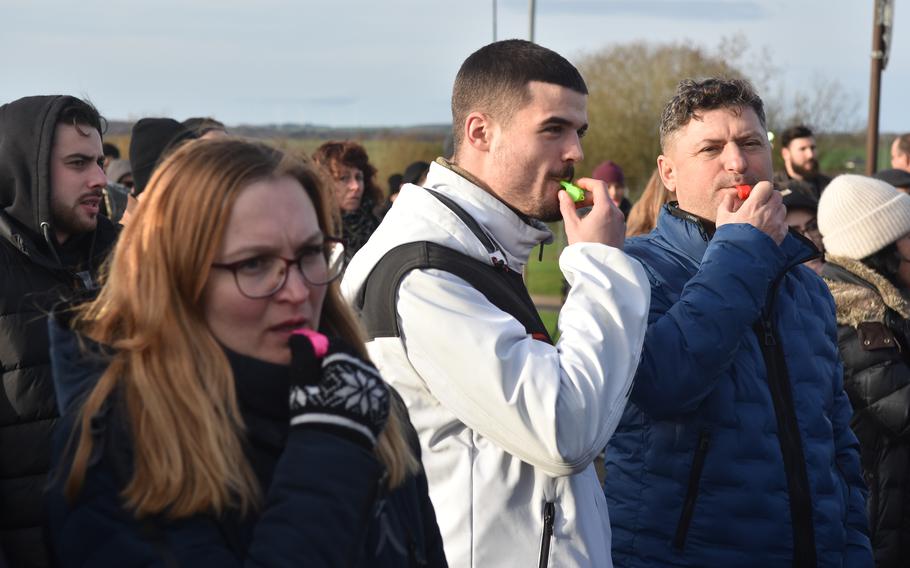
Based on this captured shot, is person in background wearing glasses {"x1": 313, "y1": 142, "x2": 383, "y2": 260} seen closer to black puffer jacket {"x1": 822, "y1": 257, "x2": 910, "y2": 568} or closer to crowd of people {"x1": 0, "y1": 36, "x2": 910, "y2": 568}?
crowd of people {"x1": 0, "y1": 36, "x2": 910, "y2": 568}

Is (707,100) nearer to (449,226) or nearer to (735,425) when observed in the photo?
(735,425)

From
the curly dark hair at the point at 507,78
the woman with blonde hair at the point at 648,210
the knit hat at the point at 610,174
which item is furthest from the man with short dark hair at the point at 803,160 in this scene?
the curly dark hair at the point at 507,78

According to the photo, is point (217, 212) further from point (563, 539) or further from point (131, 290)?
point (563, 539)

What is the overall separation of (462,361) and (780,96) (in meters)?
35.6

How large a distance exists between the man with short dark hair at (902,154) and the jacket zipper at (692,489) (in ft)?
23.8

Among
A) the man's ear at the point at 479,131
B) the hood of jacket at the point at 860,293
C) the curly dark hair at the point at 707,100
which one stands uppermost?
the curly dark hair at the point at 707,100

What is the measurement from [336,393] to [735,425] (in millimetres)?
1696

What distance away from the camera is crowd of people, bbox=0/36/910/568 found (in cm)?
180

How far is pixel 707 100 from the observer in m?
3.58

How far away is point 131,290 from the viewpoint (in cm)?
197

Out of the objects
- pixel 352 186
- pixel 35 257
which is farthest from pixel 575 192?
pixel 352 186

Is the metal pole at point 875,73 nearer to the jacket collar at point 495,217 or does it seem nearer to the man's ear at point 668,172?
the man's ear at point 668,172

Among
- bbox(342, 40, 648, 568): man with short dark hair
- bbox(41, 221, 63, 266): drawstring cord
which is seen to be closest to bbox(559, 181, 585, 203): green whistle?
bbox(342, 40, 648, 568): man with short dark hair

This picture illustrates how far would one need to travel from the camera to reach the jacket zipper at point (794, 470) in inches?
125
